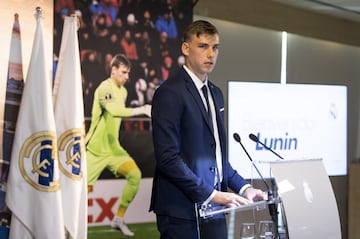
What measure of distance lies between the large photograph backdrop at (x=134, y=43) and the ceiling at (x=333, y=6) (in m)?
1.56

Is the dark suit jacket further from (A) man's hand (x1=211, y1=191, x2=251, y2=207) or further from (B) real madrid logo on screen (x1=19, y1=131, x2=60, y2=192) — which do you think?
(B) real madrid logo on screen (x1=19, y1=131, x2=60, y2=192)

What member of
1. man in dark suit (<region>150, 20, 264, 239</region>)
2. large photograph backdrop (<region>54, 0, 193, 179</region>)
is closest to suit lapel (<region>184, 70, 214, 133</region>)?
man in dark suit (<region>150, 20, 264, 239</region>)

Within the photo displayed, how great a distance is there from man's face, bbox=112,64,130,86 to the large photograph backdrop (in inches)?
1.6

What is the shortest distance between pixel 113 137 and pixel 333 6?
298 centimetres

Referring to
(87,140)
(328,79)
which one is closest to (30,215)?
(87,140)

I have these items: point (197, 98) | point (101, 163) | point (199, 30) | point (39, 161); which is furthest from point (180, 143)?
point (101, 163)

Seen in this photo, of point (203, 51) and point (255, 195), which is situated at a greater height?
Answer: point (203, 51)

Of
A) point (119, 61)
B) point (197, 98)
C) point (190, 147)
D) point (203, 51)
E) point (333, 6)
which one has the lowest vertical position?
point (190, 147)

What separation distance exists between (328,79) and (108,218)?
119 inches

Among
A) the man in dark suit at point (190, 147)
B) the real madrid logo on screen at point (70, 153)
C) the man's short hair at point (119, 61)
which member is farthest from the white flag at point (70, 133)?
the man in dark suit at point (190, 147)

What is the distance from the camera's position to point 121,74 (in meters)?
4.26

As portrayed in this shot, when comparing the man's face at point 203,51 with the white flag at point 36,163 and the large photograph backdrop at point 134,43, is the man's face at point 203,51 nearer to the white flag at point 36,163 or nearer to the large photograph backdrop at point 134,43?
the white flag at point 36,163

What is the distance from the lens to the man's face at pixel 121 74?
13.9ft

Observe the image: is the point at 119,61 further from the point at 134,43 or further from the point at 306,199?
the point at 306,199
